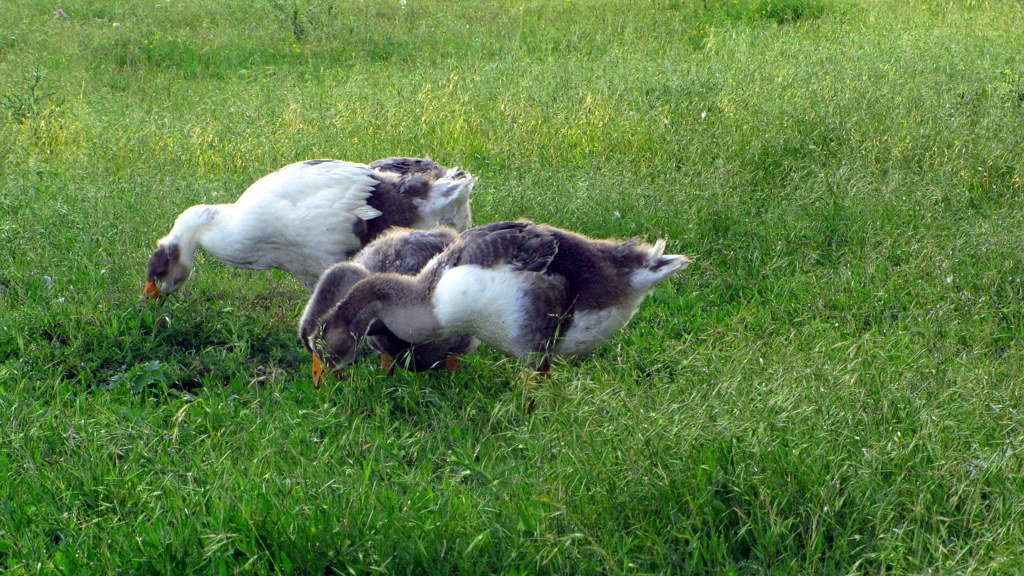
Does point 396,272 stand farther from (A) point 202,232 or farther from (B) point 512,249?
(A) point 202,232

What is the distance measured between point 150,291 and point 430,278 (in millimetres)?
2147

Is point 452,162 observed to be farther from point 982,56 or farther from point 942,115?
point 982,56

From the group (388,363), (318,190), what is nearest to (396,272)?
(388,363)

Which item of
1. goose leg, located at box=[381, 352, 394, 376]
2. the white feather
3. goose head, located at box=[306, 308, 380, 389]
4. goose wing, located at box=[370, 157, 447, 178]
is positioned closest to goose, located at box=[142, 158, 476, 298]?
goose wing, located at box=[370, 157, 447, 178]

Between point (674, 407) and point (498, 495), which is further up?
point (674, 407)

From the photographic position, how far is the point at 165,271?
18.8 feet

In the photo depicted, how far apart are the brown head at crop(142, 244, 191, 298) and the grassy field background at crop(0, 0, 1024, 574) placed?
21 centimetres

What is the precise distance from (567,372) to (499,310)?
1.46 feet

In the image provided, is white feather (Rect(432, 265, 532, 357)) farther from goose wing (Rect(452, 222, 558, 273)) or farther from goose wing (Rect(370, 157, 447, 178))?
goose wing (Rect(370, 157, 447, 178))

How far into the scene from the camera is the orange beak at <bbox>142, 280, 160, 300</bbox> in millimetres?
5676

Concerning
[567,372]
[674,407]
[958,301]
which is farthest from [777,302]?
[674,407]

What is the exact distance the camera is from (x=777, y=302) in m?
5.67

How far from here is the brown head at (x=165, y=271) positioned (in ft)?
18.7

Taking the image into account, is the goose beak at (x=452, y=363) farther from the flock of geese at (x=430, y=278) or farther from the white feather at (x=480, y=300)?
the white feather at (x=480, y=300)
